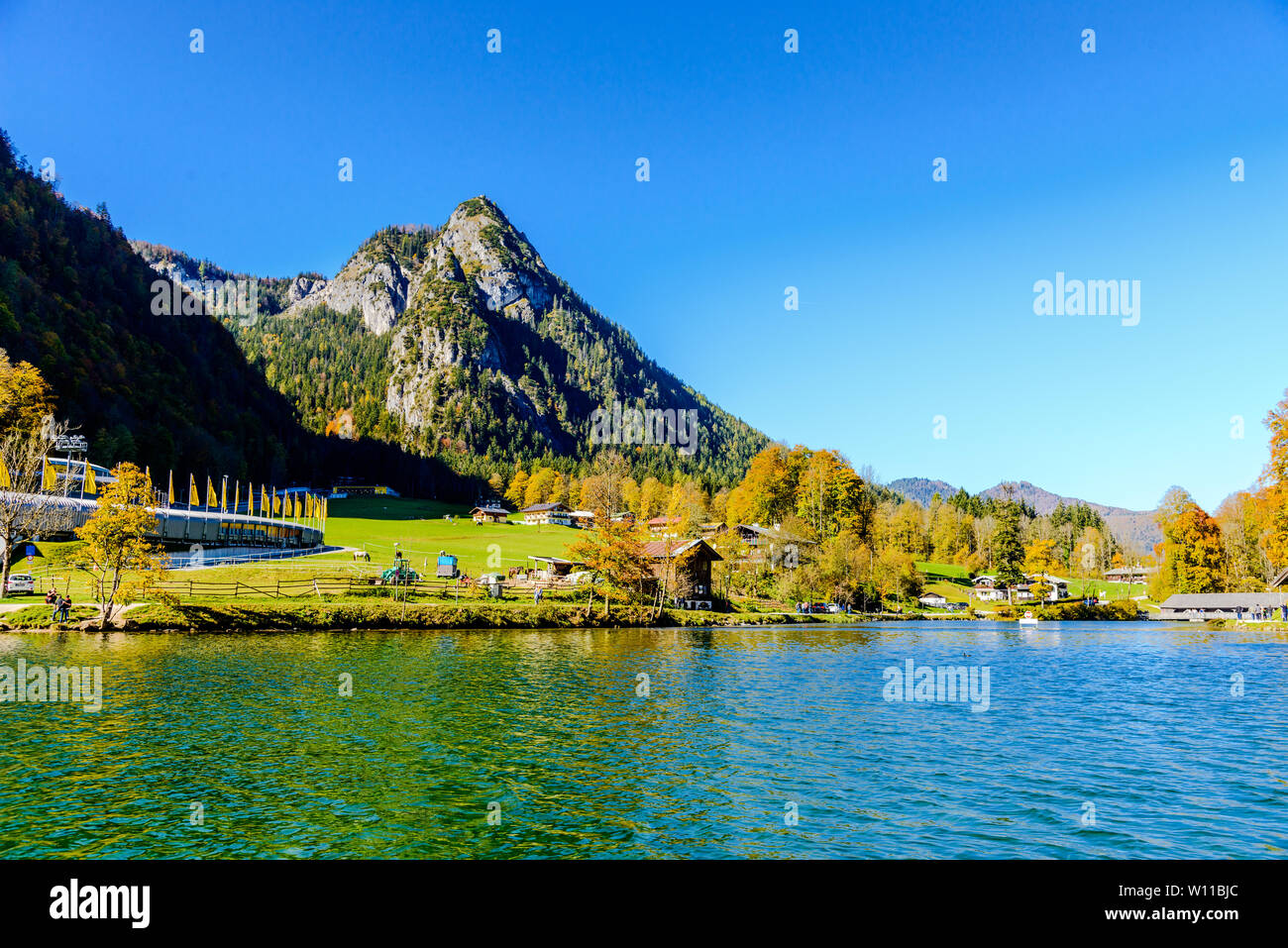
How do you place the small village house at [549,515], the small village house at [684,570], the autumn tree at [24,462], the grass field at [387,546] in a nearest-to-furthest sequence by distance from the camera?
the autumn tree at [24,462] < the grass field at [387,546] < the small village house at [684,570] < the small village house at [549,515]

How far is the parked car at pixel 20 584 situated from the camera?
55062 mm

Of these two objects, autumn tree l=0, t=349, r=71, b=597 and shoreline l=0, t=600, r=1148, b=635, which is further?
autumn tree l=0, t=349, r=71, b=597

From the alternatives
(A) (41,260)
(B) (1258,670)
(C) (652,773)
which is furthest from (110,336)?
(B) (1258,670)

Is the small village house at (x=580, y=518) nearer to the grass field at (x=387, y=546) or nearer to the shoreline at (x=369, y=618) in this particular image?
the grass field at (x=387, y=546)

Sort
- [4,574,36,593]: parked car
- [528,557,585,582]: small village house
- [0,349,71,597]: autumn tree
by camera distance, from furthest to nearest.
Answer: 1. [528,557,585,582]: small village house
2. [0,349,71,597]: autumn tree
3. [4,574,36,593]: parked car

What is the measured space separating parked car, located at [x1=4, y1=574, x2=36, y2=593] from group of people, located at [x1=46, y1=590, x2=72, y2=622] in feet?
18.4

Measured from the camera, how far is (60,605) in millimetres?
49250

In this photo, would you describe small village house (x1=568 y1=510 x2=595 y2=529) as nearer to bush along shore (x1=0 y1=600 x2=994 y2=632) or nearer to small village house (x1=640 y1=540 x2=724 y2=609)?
small village house (x1=640 y1=540 x2=724 y2=609)

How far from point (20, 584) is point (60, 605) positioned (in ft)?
34.6

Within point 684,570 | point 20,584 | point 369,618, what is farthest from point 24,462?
point 684,570

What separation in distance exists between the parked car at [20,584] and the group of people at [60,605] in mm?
5616

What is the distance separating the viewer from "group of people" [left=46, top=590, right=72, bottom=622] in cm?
4878

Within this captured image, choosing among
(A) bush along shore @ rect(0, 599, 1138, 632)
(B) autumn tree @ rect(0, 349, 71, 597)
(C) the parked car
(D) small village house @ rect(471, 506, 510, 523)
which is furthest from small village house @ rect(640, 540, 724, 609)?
(D) small village house @ rect(471, 506, 510, 523)

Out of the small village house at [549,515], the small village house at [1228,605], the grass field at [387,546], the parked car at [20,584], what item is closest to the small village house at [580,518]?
the small village house at [549,515]
